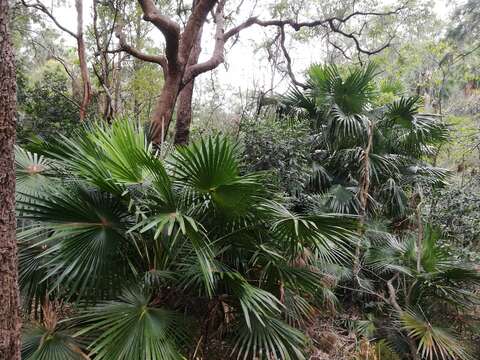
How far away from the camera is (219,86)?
15078 mm

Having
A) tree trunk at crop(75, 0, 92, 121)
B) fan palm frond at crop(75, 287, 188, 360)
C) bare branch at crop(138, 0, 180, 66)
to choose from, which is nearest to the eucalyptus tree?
bare branch at crop(138, 0, 180, 66)

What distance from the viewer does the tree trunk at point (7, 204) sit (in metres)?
1.85

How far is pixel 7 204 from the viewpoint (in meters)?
1.88

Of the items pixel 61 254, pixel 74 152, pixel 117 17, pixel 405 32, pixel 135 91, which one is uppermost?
pixel 405 32

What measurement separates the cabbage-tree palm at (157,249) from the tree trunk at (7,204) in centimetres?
57

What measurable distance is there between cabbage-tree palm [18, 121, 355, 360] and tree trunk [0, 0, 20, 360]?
0.57m

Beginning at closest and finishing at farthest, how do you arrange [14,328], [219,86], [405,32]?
[14,328]
[405,32]
[219,86]

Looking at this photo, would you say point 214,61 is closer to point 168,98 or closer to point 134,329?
point 168,98

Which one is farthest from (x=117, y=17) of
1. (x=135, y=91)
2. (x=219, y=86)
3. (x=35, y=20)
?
(x=219, y=86)

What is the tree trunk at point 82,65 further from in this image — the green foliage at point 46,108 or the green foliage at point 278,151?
the green foliage at point 278,151

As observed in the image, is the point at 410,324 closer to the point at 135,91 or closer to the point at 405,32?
the point at 135,91

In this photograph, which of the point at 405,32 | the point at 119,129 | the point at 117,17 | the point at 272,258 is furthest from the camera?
the point at 405,32

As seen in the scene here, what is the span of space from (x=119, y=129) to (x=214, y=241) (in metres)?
1.09

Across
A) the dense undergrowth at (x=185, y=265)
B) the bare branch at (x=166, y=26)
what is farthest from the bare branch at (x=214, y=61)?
the dense undergrowth at (x=185, y=265)
